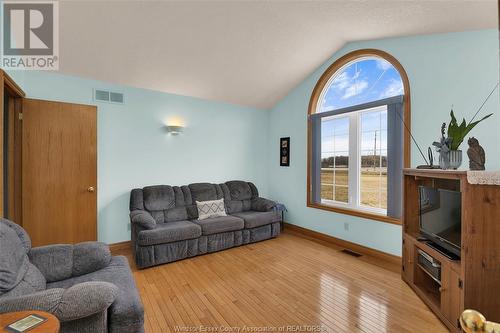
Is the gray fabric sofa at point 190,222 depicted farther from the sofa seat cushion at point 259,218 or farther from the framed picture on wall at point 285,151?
the framed picture on wall at point 285,151

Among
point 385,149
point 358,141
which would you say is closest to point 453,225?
point 385,149

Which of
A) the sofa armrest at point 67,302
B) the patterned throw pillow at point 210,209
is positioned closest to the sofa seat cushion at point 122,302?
the sofa armrest at point 67,302

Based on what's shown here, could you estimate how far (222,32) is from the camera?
9.87 ft

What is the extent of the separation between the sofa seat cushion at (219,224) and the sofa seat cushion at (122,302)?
1558 millimetres

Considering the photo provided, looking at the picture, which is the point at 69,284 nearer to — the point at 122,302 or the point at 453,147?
the point at 122,302

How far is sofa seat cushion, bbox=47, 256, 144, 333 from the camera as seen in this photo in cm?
142

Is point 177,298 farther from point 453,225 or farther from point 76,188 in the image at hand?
point 453,225

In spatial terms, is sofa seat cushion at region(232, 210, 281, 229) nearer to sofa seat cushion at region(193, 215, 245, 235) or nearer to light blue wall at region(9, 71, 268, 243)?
sofa seat cushion at region(193, 215, 245, 235)

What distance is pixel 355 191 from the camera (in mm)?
3697

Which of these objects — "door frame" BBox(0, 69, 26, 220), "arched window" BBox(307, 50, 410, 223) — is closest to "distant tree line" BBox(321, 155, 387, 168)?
"arched window" BBox(307, 50, 410, 223)

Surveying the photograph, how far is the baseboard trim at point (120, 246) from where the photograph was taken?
3.54 meters

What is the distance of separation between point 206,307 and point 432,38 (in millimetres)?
3715

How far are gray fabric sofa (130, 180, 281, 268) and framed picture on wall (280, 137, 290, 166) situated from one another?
2.59 feet

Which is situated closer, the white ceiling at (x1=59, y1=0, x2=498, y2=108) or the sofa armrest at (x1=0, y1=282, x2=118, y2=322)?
the sofa armrest at (x1=0, y1=282, x2=118, y2=322)
